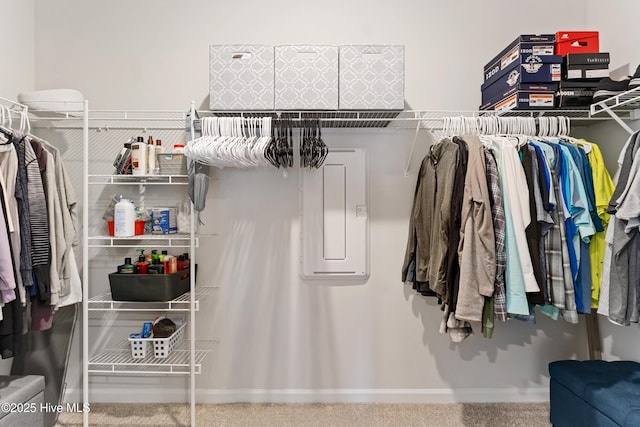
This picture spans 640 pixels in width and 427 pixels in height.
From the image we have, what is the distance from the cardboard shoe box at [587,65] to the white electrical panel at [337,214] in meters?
1.20

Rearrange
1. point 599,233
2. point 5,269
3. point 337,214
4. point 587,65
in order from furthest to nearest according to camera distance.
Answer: point 337,214 → point 587,65 → point 599,233 → point 5,269

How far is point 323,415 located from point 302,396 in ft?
0.62

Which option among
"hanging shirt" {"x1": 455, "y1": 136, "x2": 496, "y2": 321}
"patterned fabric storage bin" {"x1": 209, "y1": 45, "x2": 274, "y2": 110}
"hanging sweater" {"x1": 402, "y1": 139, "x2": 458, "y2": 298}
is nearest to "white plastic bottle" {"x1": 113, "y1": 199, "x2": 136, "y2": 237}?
"patterned fabric storage bin" {"x1": 209, "y1": 45, "x2": 274, "y2": 110}

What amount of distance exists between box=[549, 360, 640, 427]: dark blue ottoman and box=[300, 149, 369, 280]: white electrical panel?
1.22 metres

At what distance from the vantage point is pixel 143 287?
1.94 meters

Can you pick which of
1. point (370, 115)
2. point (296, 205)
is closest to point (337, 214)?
point (296, 205)

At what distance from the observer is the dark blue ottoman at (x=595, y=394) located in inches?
60.5

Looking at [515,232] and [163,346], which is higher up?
[515,232]

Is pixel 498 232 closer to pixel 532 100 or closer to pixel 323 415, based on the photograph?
pixel 532 100

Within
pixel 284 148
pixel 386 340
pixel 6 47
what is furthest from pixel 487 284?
pixel 6 47

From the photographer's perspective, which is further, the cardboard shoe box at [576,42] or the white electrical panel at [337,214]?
the white electrical panel at [337,214]

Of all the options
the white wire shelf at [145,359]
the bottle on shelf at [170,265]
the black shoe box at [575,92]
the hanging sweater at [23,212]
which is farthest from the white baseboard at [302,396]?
the black shoe box at [575,92]

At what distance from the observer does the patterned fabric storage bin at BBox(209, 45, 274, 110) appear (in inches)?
75.7

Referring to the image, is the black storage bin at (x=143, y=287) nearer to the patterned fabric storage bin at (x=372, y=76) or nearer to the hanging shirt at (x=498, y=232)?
the patterned fabric storage bin at (x=372, y=76)
